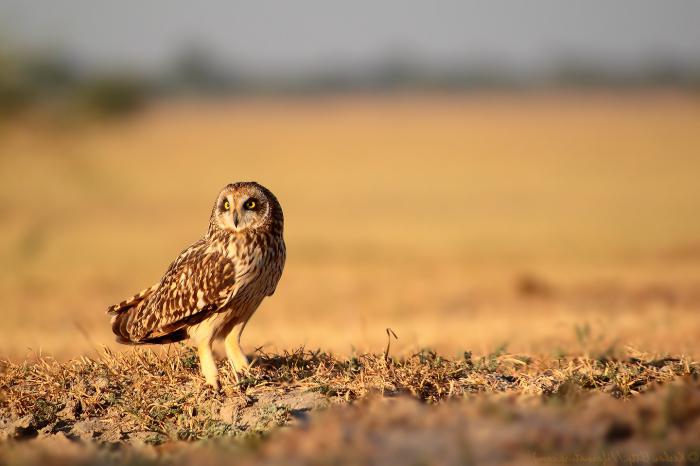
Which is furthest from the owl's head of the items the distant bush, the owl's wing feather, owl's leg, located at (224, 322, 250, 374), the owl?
the distant bush

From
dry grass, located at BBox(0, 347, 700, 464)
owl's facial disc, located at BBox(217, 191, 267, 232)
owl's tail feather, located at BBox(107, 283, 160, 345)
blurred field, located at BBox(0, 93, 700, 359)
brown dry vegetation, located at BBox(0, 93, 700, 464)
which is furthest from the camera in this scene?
blurred field, located at BBox(0, 93, 700, 359)

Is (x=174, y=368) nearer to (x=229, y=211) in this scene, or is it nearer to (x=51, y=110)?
(x=229, y=211)

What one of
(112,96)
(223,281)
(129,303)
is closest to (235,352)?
(223,281)

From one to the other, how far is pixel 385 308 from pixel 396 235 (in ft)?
26.1

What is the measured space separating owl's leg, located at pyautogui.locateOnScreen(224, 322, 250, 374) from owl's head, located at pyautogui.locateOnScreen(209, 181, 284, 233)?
0.68m

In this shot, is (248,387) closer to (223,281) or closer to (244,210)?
(223,281)

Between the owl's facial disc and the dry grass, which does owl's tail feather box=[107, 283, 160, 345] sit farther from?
the owl's facial disc

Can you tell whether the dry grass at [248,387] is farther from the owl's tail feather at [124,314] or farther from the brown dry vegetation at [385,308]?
the owl's tail feather at [124,314]

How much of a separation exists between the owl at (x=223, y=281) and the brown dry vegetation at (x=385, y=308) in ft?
0.75

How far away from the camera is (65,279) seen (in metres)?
15.5

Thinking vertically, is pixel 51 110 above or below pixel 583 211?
above

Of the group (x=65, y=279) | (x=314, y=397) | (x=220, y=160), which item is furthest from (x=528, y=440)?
(x=220, y=160)

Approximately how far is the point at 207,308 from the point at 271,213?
2.39 feet

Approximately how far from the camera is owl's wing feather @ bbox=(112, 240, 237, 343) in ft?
19.4
